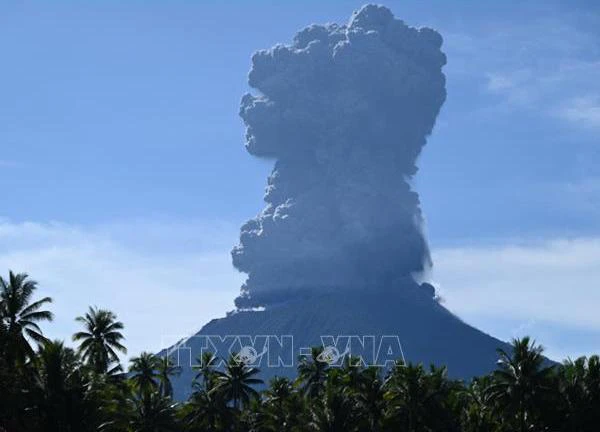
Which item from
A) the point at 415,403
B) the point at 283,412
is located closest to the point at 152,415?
the point at 283,412

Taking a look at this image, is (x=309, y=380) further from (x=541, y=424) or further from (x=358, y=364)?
(x=541, y=424)

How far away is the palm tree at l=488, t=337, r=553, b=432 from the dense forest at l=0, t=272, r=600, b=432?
0.10 meters

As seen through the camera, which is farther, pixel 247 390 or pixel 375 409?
pixel 247 390

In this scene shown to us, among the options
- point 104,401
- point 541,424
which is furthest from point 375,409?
point 104,401

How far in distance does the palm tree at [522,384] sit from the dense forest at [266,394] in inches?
3.8

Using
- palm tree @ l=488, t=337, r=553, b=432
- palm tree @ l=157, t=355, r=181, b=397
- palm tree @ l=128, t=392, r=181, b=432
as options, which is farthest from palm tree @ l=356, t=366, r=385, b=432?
palm tree @ l=157, t=355, r=181, b=397

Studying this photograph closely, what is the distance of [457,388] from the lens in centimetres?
12700

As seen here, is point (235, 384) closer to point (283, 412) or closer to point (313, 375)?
point (283, 412)

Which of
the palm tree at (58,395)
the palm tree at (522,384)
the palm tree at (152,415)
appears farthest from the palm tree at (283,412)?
the palm tree at (58,395)

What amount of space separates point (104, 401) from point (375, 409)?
32.6 metres

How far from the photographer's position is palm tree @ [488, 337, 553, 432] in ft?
371

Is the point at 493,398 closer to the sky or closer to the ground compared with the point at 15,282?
closer to the ground

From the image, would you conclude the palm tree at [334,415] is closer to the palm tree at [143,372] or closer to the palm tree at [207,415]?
the palm tree at [207,415]

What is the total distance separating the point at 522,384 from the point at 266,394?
31.9m
